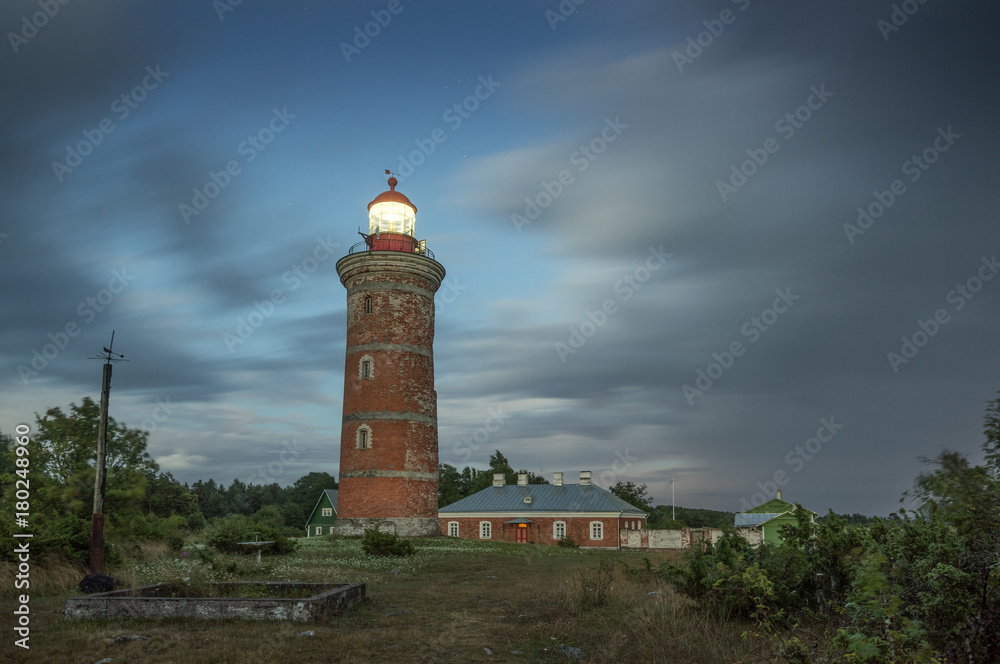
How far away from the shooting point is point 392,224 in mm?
35156

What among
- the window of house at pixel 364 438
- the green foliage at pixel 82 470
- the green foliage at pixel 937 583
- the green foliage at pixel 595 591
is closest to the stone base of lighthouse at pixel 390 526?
the window of house at pixel 364 438

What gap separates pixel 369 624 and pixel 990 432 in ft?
30.2

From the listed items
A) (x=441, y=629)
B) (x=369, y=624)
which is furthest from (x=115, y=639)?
(x=441, y=629)

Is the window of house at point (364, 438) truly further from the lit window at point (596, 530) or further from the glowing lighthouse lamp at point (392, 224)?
the lit window at point (596, 530)

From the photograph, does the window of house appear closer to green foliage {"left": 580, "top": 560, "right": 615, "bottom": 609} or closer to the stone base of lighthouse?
the stone base of lighthouse

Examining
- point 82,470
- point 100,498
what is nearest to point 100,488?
point 100,498

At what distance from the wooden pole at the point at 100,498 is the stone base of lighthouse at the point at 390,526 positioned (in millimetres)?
16821

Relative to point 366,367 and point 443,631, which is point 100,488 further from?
point 366,367

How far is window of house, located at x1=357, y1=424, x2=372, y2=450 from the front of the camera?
108 feet

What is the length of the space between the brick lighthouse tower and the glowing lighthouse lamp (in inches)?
2.3

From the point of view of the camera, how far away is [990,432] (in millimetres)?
6156

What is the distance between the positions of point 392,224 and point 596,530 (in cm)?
2476

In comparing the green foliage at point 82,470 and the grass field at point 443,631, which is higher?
the green foliage at point 82,470

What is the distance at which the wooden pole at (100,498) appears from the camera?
599 inches
